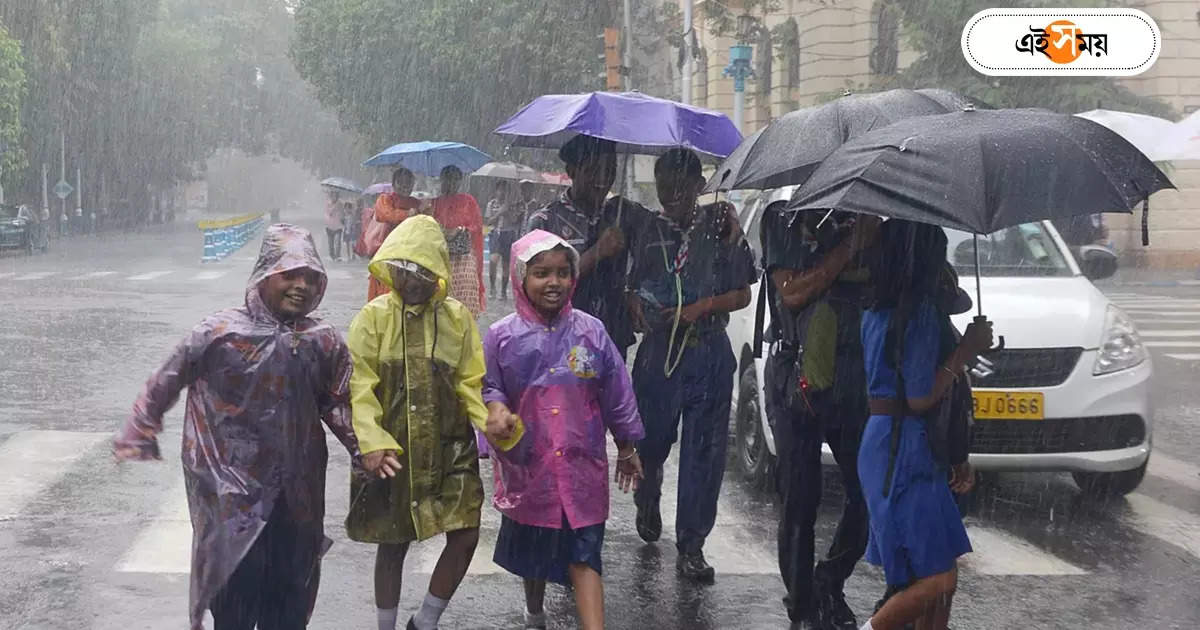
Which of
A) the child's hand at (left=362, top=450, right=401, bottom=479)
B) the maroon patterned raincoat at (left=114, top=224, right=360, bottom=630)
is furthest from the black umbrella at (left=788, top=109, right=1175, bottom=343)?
the maroon patterned raincoat at (left=114, top=224, right=360, bottom=630)

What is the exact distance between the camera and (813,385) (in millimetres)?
5211

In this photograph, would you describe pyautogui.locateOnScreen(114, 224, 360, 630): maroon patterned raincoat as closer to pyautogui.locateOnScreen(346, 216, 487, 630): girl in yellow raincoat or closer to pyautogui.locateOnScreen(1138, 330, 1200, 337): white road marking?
pyautogui.locateOnScreen(346, 216, 487, 630): girl in yellow raincoat

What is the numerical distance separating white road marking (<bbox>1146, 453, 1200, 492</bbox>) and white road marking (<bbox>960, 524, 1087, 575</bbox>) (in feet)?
6.70

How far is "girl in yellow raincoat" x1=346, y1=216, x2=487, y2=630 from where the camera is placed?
4.62 metres

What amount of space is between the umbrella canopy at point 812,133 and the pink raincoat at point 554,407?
3.14 feet

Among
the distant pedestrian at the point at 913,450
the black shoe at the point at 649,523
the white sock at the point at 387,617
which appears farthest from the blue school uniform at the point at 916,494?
the black shoe at the point at 649,523

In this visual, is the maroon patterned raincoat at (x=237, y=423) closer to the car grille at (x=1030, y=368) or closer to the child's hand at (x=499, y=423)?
the child's hand at (x=499, y=423)

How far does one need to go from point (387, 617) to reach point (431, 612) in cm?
16

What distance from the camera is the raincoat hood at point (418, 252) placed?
4.64 meters

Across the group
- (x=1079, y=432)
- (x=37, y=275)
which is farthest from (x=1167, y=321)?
(x=37, y=275)

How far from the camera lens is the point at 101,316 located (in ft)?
57.9

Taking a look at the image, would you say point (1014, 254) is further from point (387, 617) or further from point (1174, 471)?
point (387, 617)

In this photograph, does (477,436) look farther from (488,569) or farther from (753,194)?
(753,194)

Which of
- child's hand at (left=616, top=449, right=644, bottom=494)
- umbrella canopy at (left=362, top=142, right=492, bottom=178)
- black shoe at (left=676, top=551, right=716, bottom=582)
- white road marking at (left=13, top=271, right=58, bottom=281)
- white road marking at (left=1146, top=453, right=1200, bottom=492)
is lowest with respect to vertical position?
white road marking at (left=13, top=271, right=58, bottom=281)
